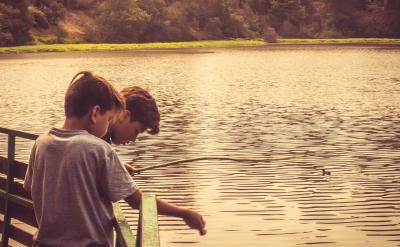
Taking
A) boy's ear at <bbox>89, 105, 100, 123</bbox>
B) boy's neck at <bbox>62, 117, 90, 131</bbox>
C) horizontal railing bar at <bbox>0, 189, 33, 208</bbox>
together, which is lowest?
horizontal railing bar at <bbox>0, 189, 33, 208</bbox>

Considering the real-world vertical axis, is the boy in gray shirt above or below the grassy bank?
above

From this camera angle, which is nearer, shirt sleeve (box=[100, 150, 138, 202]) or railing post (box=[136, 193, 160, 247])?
railing post (box=[136, 193, 160, 247])

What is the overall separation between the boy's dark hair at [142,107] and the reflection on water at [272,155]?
200 cm

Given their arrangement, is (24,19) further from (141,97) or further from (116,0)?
(141,97)

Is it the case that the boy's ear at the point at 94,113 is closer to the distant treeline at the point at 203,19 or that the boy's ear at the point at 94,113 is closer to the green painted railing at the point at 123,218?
the green painted railing at the point at 123,218

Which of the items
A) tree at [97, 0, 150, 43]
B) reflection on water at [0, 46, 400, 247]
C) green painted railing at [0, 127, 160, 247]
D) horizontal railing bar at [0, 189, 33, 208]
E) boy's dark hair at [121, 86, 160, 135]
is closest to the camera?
green painted railing at [0, 127, 160, 247]

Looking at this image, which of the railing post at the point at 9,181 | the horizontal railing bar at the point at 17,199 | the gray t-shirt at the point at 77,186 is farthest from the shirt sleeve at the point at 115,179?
the railing post at the point at 9,181

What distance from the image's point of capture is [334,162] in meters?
16.2

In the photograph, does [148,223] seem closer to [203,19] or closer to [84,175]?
[84,175]

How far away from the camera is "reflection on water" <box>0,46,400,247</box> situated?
1048 cm

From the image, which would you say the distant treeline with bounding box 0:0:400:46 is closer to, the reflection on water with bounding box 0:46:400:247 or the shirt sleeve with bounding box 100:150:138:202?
the reflection on water with bounding box 0:46:400:247

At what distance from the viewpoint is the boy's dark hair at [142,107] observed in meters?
3.93

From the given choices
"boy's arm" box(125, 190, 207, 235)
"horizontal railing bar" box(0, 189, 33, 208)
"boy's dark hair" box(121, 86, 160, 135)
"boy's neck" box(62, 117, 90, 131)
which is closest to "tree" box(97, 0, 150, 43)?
"horizontal railing bar" box(0, 189, 33, 208)

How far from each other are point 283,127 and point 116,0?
95379mm
